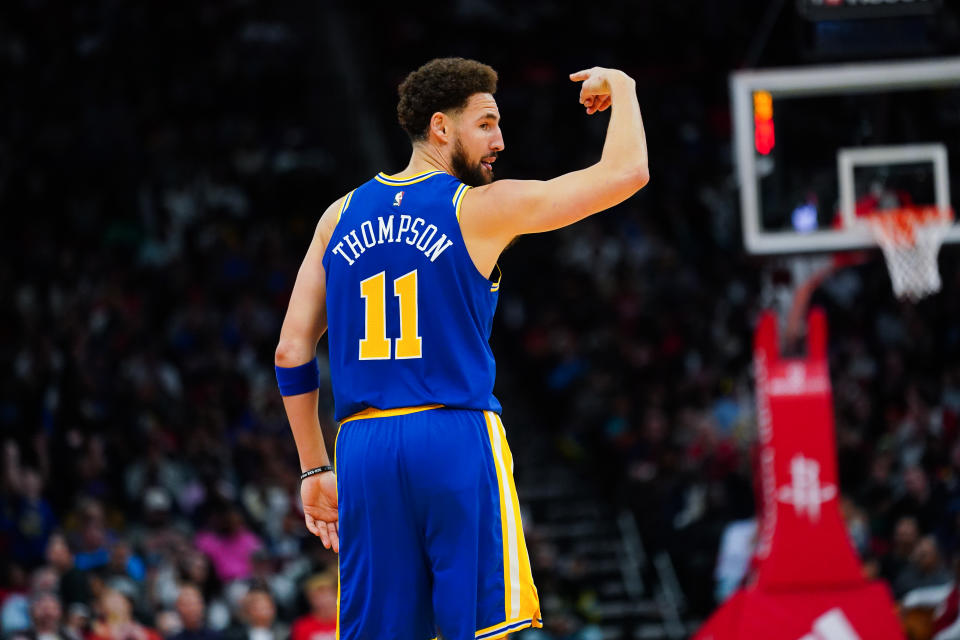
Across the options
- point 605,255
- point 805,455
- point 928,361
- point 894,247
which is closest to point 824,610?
point 805,455

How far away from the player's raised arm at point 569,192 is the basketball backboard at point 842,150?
637 cm

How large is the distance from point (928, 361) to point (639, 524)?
11.8 feet

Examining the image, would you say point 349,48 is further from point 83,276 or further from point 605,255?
point 83,276

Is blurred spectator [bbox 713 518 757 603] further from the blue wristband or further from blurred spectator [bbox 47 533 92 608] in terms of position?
the blue wristband

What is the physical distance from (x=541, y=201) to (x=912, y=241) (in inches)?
266

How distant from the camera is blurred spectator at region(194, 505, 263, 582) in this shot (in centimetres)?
1206

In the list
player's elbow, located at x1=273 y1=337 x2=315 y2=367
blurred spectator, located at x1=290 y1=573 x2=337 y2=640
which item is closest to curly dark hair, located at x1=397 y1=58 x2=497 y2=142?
player's elbow, located at x1=273 y1=337 x2=315 y2=367

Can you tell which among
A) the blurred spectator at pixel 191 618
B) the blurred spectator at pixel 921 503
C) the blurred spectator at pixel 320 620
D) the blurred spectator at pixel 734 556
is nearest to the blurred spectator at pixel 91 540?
the blurred spectator at pixel 191 618

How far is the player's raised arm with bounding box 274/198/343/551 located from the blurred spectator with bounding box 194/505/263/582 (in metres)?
7.98

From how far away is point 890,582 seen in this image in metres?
11.2

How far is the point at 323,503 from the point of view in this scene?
4.21 metres

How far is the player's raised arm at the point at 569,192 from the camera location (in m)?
3.85

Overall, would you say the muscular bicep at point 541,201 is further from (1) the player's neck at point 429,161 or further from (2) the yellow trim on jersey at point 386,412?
(2) the yellow trim on jersey at point 386,412

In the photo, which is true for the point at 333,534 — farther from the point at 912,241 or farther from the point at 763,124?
the point at 763,124
